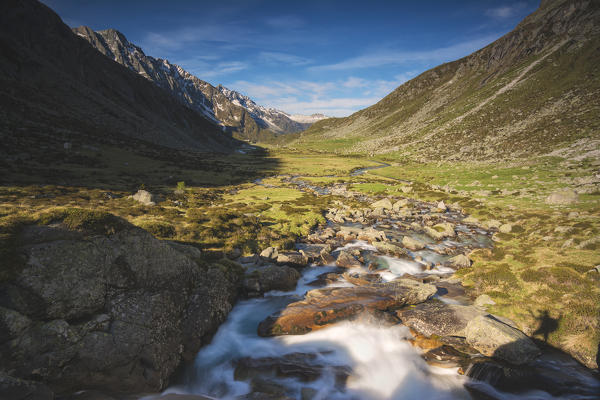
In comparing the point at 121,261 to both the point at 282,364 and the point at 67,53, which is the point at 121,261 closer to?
the point at 282,364

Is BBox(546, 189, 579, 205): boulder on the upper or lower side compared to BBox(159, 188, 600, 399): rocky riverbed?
upper

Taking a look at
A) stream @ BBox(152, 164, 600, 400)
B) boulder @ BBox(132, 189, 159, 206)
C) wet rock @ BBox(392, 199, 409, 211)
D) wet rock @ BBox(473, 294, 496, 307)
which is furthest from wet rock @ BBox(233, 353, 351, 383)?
wet rock @ BBox(392, 199, 409, 211)

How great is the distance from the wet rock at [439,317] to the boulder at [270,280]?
271 inches

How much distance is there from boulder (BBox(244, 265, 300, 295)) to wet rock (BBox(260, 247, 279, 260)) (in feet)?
7.44

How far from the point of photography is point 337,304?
13.5m

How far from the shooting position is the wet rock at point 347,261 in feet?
64.8

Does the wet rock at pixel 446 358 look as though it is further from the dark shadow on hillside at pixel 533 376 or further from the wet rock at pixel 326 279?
the wet rock at pixel 326 279

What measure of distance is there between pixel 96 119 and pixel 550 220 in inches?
5215

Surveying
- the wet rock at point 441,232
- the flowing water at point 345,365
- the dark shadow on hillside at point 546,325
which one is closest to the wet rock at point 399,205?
the wet rock at point 441,232

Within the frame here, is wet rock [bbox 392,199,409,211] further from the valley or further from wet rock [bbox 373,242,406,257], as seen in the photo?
wet rock [bbox 373,242,406,257]

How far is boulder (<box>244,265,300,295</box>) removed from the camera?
49.9 feet

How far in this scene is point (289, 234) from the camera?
25172 millimetres

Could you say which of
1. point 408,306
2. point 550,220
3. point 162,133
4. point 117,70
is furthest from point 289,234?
point 117,70

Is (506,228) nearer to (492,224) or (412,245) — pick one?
(492,224)
